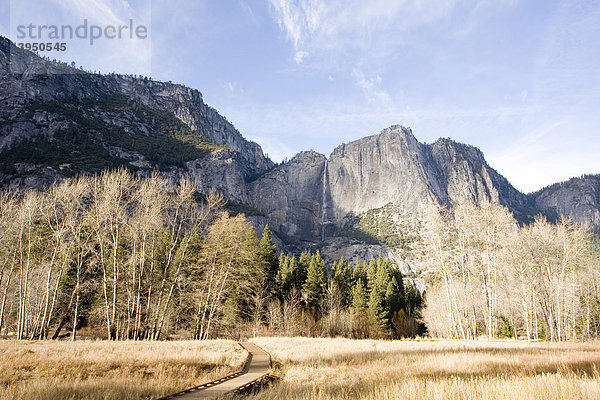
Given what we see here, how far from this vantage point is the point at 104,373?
34.7 ft

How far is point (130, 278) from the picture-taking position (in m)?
27.3

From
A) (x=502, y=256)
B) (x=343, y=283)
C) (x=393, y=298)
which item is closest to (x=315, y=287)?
(x=343, y=283)

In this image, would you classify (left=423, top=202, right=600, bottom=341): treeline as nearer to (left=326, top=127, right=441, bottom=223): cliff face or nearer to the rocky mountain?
the rocky mountain

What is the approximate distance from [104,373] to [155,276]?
28.1 m

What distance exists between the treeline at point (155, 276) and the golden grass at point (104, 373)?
10.8m

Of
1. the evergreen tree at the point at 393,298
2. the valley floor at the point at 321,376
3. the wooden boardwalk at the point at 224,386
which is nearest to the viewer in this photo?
the valley floor at the point at 321,376

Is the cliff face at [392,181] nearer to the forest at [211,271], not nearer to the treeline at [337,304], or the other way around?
the treeline at [337,304]

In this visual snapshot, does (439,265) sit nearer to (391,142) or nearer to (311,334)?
(311,334)

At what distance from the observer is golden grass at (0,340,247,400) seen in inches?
282

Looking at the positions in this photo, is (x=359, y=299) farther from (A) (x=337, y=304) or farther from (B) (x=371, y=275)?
(B) (x=371, y=275)

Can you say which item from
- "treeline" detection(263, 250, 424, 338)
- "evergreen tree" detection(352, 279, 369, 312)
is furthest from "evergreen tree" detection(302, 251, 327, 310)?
"evergreen tree" detection(352, 279, 369, 312)

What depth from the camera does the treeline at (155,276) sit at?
24.0 m

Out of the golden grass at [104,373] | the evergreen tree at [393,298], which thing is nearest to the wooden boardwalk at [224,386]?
the golden grass at [104,373]

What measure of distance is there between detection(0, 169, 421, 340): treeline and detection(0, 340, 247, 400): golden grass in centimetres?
1083
